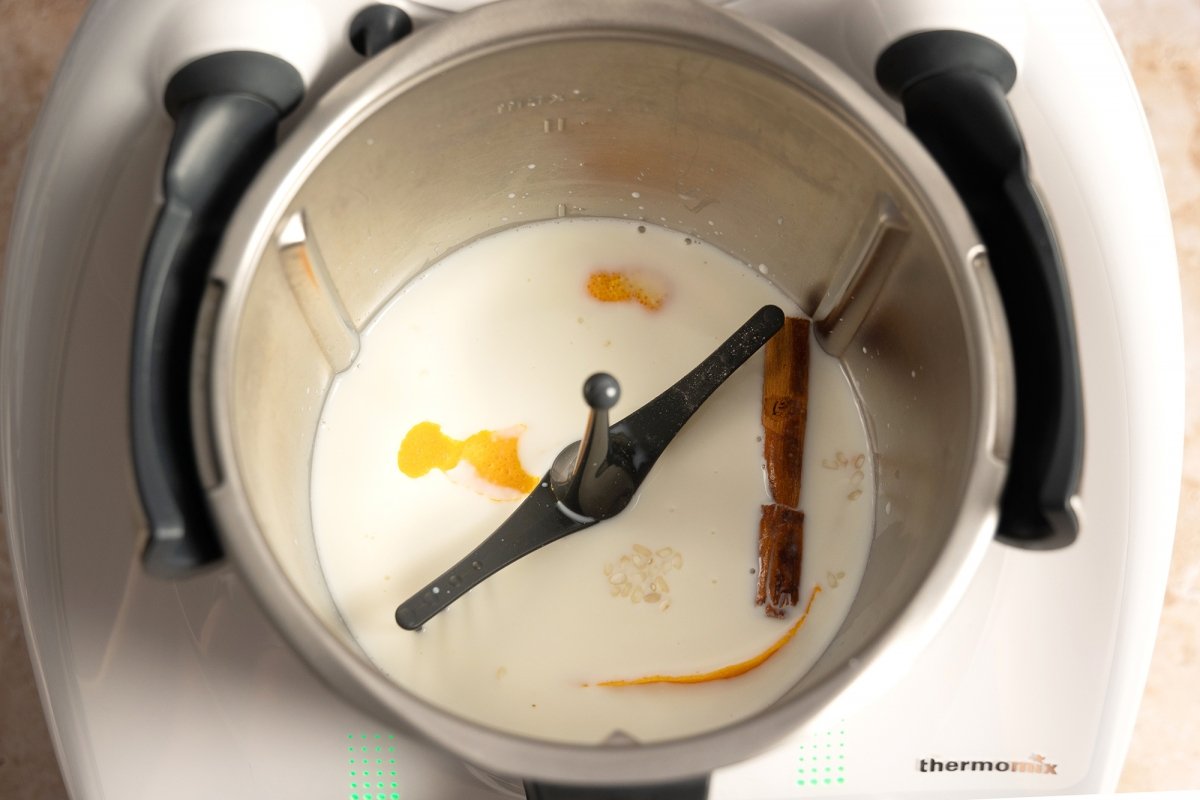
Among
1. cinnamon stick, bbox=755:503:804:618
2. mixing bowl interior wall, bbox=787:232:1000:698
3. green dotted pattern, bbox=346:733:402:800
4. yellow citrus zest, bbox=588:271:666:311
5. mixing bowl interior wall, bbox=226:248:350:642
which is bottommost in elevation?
green dotted pattern, bbox=346:733:402:800

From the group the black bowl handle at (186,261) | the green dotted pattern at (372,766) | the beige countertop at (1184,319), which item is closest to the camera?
the black bowl handle at (186,261)

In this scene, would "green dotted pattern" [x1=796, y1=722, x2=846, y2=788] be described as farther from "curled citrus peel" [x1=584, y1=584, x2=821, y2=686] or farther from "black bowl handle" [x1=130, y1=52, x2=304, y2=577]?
"black bowl handle" [x1=130, y1=52, x2=304, y2=577]

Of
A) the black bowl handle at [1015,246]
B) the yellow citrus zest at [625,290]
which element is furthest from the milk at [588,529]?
the black bowl handle at [1015,246]

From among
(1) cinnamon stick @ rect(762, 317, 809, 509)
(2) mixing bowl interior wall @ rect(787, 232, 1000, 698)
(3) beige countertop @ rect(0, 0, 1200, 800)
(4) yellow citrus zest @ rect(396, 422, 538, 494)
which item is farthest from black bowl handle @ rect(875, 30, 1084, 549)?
(3) beige countertop @ rect(0, 0, 1200, 800)

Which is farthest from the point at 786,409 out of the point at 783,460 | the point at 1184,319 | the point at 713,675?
the point at 1184,319

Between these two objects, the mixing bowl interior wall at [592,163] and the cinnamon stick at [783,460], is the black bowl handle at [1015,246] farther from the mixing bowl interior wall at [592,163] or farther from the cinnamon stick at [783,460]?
the cinnamon stick at [783,460]

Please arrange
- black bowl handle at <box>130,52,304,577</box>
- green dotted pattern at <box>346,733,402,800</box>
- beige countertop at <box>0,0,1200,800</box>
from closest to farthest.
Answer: black bowl handle at <box>130,52,304,577</box>, green dotted pattern at <box>346,733,402,800</box>, beige countertop at <box>0,0,1200,800</box>

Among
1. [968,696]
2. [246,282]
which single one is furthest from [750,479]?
[246,282]
